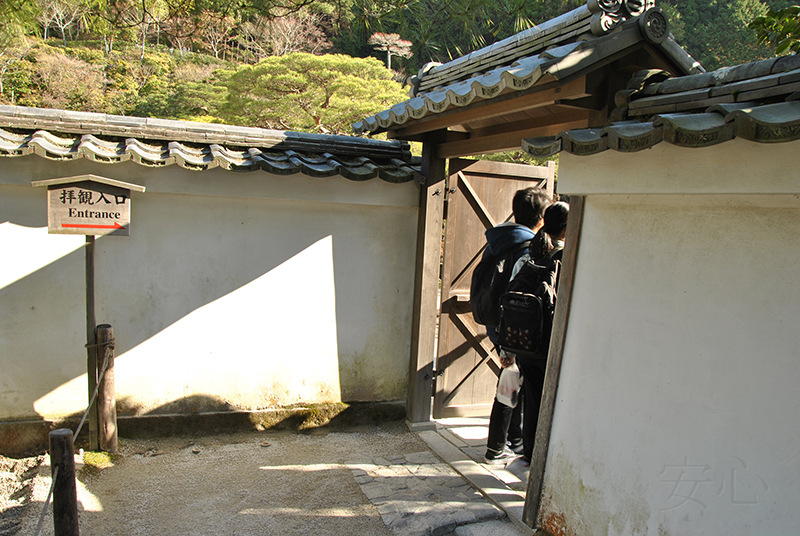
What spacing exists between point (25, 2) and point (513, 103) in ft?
11.1

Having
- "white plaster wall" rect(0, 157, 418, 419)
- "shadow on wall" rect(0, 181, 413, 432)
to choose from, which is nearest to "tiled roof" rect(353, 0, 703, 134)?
"white plaster wall" rect(0, 157, 418, 419)

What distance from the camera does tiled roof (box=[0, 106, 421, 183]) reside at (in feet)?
13.4

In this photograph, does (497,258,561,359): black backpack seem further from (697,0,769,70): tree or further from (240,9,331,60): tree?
(240,9,331,60): tree

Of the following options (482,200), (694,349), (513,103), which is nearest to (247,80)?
(482,200)

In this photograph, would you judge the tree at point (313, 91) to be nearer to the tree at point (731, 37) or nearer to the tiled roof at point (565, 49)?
the tree at point (731, 37)

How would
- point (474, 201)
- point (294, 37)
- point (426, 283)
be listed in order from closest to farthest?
point (426, 283)
point (474, 201)
point (294, 37)

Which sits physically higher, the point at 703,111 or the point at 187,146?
the point at 703,111

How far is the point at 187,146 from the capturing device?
467 centimetres

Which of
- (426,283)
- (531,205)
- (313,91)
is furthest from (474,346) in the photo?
(313,91)

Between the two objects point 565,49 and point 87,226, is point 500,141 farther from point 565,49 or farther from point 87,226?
point 87,226

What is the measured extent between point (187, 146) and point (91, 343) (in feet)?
5.93

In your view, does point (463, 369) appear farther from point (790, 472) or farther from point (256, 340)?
point (790, 472)

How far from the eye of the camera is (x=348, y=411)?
521cm

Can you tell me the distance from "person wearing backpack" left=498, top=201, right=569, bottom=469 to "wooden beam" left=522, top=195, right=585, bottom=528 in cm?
30
